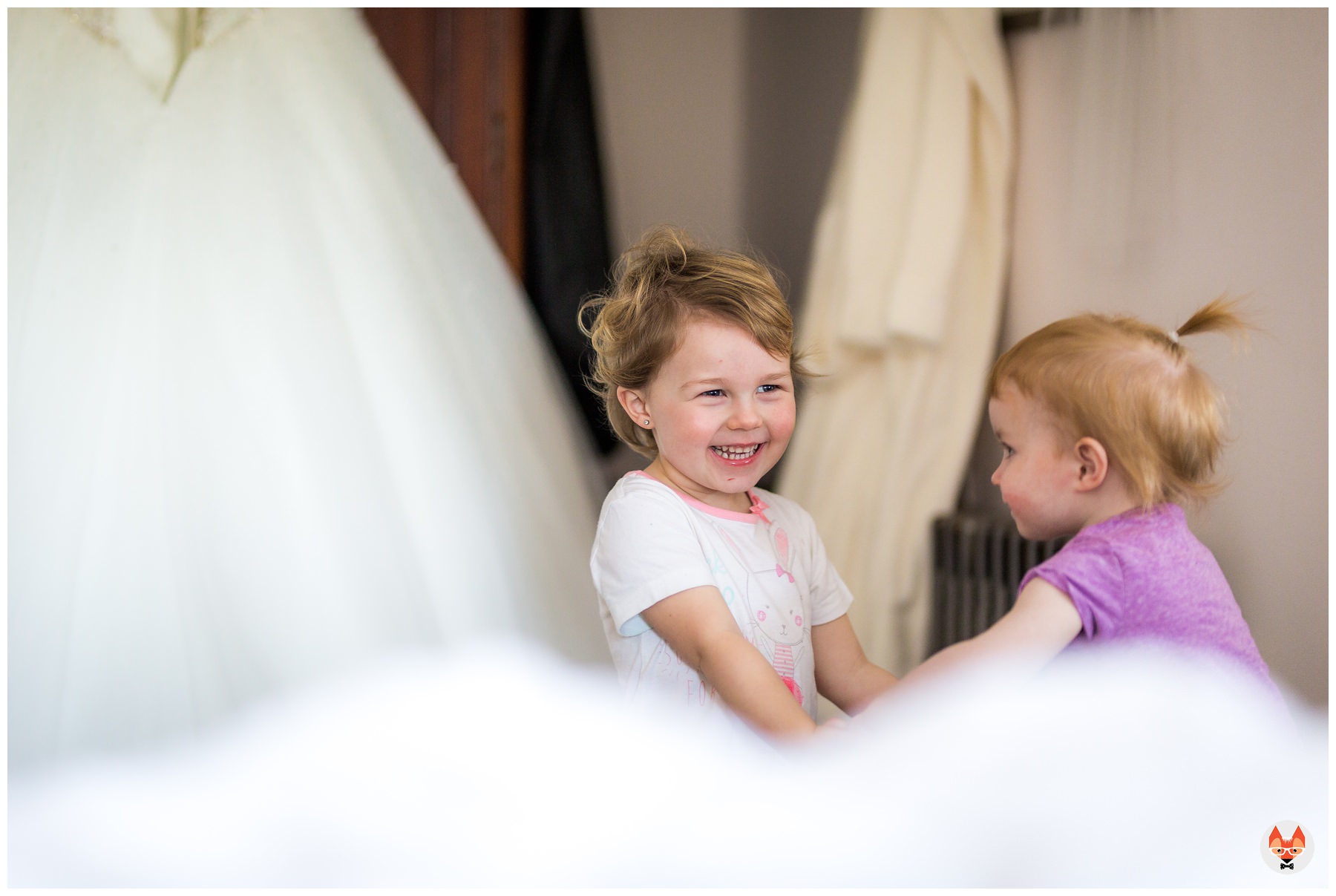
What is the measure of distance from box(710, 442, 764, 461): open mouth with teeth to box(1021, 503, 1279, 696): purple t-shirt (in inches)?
8.9

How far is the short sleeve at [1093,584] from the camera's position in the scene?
0.61 metres

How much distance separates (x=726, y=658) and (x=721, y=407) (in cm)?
19

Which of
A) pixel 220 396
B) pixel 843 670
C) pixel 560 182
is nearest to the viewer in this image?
pixel 843 670

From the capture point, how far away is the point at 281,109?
1.04m

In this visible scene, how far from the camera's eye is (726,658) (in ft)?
2.21

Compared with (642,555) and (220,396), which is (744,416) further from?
(220,396)

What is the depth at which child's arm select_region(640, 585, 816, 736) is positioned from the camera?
66 cm

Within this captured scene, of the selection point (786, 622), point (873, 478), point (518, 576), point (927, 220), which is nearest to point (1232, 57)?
point (927, 220)

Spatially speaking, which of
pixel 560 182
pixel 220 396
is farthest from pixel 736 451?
pixel 560 182

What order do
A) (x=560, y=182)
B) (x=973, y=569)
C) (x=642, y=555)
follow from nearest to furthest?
(x=642, y=555), (x=973, y=569), (x=560, y=182)

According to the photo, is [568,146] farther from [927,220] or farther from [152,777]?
[152,777]

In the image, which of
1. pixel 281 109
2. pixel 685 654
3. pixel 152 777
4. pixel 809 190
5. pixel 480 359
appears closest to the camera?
pixel 685 654

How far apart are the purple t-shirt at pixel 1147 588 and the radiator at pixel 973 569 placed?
58cm

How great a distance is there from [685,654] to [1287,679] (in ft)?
2.24
